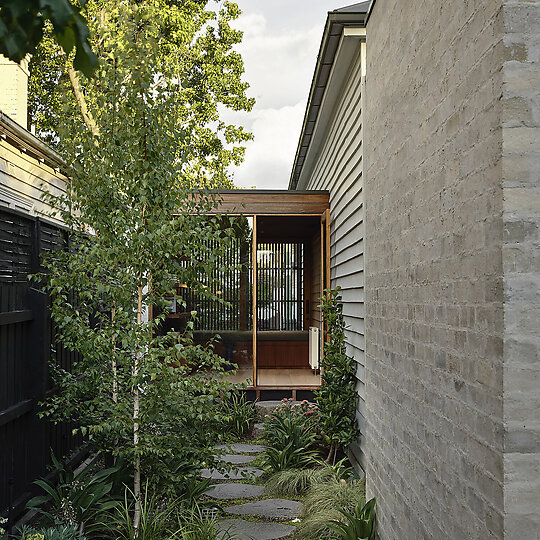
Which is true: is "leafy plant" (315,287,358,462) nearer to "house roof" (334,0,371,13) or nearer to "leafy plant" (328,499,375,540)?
"leafy plant" (328,499,375,540)

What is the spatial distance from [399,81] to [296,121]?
5994cm

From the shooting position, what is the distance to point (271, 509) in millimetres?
5648

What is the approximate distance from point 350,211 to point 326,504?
9.93ft

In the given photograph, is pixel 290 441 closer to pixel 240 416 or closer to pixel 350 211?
pixel 240 416

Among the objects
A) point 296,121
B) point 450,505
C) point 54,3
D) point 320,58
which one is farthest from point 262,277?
point 296,121

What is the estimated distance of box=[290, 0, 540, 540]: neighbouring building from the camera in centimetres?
223

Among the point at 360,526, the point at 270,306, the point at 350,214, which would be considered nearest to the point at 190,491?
the point at 360,526

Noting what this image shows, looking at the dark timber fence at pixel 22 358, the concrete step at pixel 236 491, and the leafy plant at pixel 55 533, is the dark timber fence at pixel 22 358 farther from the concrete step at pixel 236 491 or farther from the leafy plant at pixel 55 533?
the concrete step at pixel 236 491

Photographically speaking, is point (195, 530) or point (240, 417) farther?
point (240, 417)

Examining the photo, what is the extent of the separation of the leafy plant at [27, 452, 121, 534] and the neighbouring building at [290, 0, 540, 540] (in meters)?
1.85

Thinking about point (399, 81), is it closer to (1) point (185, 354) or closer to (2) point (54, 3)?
(1) point (185, 354)

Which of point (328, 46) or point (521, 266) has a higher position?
point (328, 46)

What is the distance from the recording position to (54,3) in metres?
1.31

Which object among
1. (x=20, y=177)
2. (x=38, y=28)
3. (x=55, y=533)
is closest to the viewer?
(x=38, y=28)
